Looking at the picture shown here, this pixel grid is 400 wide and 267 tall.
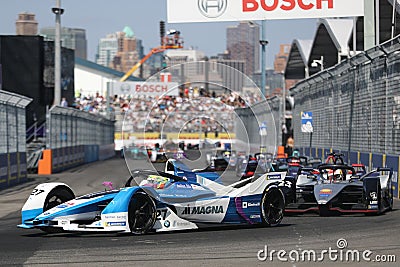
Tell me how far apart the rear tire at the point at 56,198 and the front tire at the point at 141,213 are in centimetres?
110

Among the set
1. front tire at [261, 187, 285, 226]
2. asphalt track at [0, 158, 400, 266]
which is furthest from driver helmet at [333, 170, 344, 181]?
front tire at [261, 187, 285, 226]

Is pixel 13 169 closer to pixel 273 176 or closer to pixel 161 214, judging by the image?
pixel 273 176

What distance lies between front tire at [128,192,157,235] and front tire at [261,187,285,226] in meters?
2.03

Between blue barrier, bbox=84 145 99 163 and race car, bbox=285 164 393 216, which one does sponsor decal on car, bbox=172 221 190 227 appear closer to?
race car, bbox=285 164 393 216

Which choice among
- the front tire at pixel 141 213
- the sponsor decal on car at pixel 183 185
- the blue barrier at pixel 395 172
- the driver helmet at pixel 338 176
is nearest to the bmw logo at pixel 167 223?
the front tire at pixel 141 213

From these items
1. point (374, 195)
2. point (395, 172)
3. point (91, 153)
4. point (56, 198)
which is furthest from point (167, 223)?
point (91, 153)

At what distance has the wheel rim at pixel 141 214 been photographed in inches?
457

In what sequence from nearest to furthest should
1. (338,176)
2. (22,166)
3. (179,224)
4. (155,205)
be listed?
1. (155,205)
2. (179,224)
3. (338,176)
4. (22,166)

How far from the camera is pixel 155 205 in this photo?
11.9 m

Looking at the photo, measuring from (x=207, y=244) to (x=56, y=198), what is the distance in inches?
115

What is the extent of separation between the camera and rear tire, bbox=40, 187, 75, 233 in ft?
39.3

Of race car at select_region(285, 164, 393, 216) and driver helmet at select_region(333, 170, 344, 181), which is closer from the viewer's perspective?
race car at select_region(285, 164, 393, 216)

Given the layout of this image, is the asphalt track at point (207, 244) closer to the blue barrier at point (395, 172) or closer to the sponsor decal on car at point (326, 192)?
the sponsor decal on car at point (326, 192)

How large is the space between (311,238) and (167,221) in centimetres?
212
